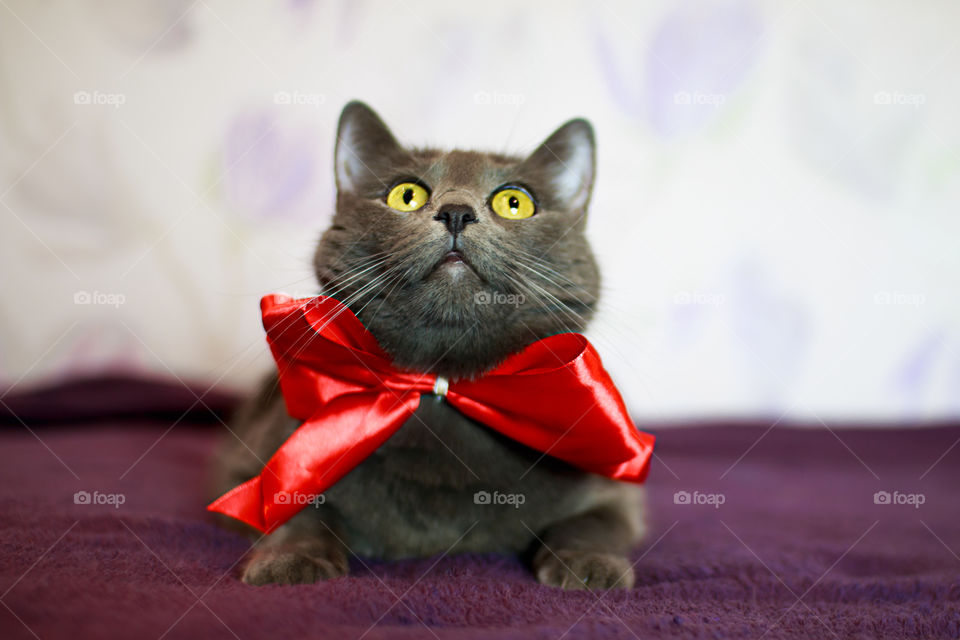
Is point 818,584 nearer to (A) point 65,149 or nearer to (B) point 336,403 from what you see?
(B) point 336,403

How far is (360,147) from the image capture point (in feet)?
3.69

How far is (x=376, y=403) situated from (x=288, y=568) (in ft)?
0.79

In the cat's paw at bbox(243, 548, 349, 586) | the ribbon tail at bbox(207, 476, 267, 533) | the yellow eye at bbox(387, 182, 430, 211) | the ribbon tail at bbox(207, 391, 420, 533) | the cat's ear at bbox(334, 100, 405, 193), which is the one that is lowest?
the cat's paw at bbox(243, 548, 349, 586)

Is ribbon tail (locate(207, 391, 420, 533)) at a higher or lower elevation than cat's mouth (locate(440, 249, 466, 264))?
lower

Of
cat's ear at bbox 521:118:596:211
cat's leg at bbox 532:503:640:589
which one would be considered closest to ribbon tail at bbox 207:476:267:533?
cat's leg at bbox 532:503:640:589

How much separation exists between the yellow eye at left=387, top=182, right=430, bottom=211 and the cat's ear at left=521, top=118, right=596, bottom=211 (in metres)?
0.24

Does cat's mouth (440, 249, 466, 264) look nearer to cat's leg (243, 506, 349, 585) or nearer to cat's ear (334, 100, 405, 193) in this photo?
cat's ear (334, 100, 405, 193)

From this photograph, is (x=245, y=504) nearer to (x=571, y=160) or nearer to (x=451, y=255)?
(x=451, y=255)

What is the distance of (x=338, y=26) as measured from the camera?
1.84m

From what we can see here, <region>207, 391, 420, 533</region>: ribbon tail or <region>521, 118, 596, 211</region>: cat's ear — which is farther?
<region>521, 118, 596, 211</region>: cat's ear

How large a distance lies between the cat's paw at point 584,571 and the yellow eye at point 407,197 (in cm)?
55

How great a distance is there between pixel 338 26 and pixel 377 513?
55.9 inches

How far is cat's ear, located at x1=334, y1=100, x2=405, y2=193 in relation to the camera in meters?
1.11

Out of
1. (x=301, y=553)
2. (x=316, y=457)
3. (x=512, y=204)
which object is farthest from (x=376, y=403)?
(x=512, y=204)
